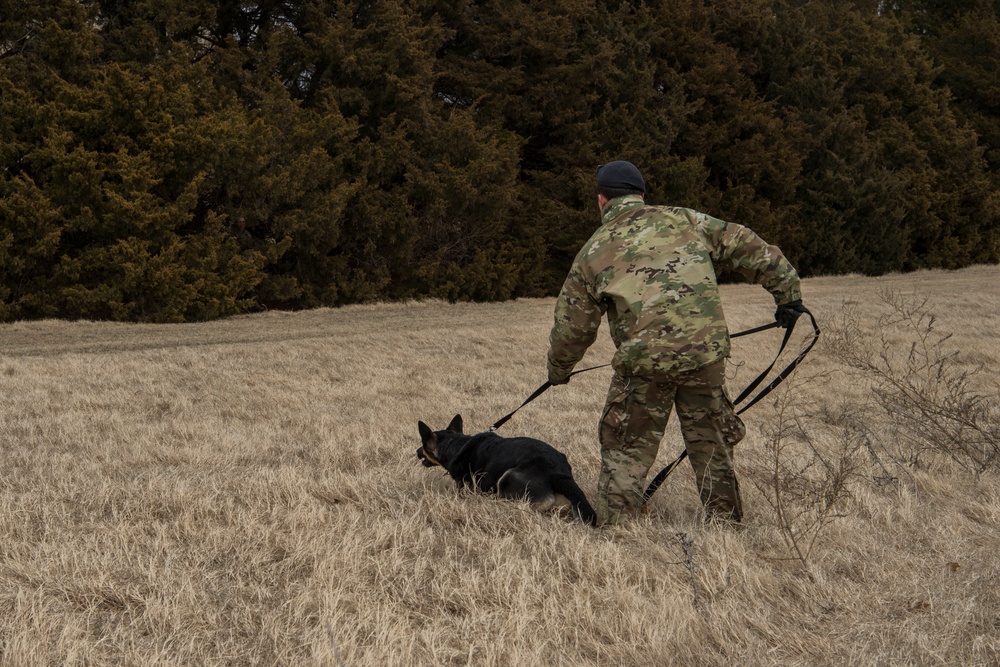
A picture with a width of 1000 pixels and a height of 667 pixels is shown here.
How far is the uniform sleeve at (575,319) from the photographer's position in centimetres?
423

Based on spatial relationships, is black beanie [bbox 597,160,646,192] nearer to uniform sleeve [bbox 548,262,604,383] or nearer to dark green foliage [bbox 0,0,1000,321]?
uniform sleeve [bbox 548,262,604,383]

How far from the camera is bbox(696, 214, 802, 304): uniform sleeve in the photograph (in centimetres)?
414

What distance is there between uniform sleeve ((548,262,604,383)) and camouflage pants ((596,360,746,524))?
261 mm

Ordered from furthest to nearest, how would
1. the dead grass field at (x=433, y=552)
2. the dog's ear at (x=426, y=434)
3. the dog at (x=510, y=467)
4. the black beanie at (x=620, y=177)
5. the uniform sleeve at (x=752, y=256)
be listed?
the dog's ear at (x=426, y=434)
the dog at (x=510, y=467)
the black beanie at (x=620, y=177)
the uniform sleeve at (x=752, y=256)
the dead grass field at (x=433, y=552)

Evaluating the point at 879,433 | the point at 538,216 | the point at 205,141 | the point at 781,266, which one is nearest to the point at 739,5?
the point at 538,216

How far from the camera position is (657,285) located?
13.3ft

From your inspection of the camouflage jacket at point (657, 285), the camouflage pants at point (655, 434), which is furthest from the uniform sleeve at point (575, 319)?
the camouflage pants at point (655, 434)

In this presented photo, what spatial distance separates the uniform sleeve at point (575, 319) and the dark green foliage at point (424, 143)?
12.4m

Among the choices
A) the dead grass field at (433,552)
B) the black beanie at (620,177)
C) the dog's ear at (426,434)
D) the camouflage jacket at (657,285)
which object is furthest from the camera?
the dog's ear at (426,434)

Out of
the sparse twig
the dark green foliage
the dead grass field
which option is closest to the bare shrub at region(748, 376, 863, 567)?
the dead grass field

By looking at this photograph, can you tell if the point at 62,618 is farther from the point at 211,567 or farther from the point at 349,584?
the point at 349,584

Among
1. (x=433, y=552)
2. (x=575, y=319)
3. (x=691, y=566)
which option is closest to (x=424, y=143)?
(x=575, y=319)

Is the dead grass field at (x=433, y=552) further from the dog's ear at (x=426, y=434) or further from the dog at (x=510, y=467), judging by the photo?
the dog's ear at (x=426, y=434)

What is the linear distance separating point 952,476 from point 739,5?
27.6m
